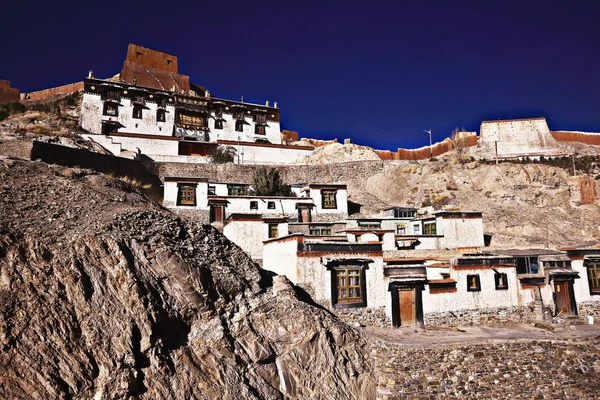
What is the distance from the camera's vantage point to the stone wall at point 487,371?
48.2ft

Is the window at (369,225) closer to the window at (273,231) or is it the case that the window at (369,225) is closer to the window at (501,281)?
the window at (273,231)

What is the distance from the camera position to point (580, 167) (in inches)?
1699

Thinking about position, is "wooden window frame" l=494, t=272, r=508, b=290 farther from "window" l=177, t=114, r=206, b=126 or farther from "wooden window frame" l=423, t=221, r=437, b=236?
"window" l=177, t=114, r=206, b=126

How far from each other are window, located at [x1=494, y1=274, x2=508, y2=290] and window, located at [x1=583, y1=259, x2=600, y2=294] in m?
5.70

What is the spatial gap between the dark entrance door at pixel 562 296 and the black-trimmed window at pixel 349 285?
11.0 metres

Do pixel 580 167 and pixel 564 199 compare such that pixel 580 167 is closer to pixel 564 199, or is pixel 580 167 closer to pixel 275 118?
pixel 564 199

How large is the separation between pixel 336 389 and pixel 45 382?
885cm

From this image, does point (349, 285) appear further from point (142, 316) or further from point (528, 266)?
point (528, 266)

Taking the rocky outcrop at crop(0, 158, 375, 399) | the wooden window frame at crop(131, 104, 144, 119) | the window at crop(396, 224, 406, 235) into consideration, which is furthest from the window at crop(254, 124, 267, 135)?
the rocky outcrop at crop(0, 158, 375, 399)

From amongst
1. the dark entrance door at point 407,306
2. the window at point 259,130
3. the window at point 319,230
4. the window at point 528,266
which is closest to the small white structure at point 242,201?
the window at point 319,230

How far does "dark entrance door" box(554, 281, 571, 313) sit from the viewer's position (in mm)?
21969

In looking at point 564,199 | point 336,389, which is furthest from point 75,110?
point 564,199

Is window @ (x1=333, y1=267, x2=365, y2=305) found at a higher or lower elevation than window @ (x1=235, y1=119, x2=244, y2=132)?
lower

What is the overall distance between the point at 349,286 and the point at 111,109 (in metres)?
38.6
